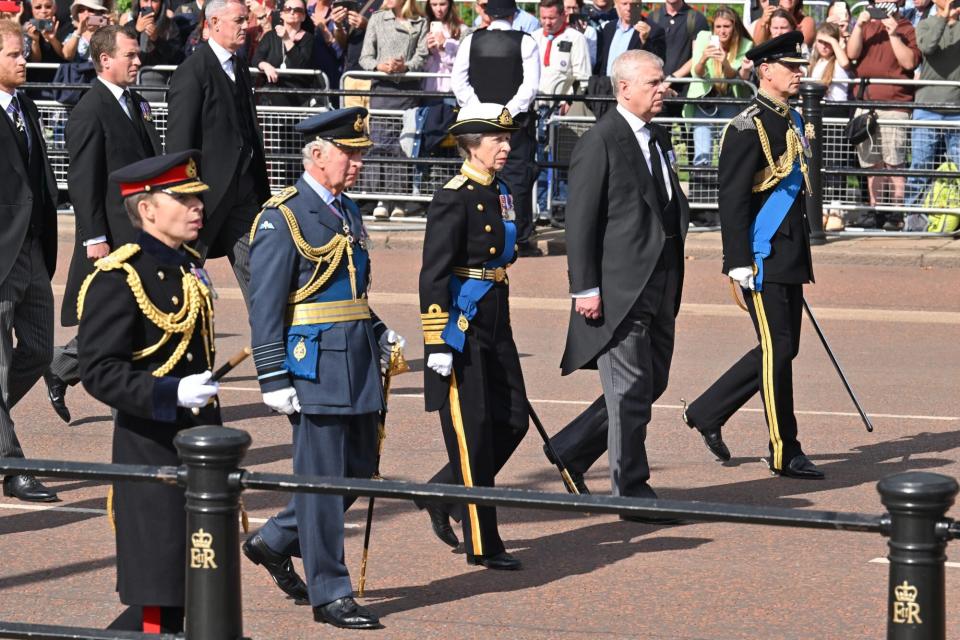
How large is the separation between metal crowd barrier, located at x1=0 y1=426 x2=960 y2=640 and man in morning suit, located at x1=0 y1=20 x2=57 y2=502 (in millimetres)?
3825

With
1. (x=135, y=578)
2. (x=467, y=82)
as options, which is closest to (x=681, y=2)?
(x=467, y=82)

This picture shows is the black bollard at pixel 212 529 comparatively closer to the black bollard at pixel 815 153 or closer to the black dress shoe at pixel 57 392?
the black dress shoe at pixel 57 392

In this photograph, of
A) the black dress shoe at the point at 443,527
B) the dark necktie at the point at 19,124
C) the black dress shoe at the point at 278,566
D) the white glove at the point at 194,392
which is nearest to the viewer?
the white glove at the point at 194,392

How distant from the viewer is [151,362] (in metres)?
5.40

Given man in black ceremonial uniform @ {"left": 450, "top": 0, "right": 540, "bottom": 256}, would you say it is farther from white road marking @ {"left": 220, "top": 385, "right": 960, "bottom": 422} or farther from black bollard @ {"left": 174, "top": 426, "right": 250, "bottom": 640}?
black bollard @ {"left": 174, "top": 426, "right": 250, "bottom": 640}

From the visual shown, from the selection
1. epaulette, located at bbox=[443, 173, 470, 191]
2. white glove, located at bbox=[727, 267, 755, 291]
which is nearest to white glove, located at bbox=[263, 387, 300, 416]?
epaulette, located at bbox=[443, 173, 470, 191]

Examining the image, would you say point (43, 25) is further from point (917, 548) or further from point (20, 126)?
point (917, 548)

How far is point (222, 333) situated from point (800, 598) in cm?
684

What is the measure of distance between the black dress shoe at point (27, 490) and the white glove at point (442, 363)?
7.25 feet

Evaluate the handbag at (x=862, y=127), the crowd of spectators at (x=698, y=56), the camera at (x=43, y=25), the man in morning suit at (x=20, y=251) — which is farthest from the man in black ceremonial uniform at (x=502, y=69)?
the man in morning suit at (x=20, y=251)

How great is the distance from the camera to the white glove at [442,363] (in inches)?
277

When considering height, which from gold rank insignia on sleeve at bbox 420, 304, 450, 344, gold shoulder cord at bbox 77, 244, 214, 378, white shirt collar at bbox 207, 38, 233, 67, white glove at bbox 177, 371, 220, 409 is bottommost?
gold rank insignia on sleeve at bbox 420, 304, 450, 344

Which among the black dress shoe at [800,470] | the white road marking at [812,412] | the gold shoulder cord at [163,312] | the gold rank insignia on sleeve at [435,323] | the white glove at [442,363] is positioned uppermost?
the gold shoulder cord at [163,312]

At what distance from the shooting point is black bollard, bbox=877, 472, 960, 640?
4.04m
